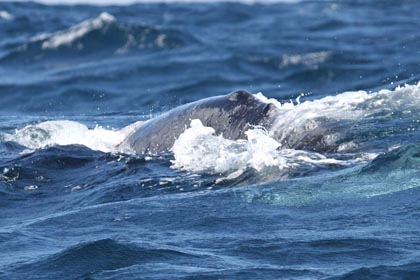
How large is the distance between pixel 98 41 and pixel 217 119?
20.2 m

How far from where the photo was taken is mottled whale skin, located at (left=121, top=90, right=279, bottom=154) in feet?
44.8

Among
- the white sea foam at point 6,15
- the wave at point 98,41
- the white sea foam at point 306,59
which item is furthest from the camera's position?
the white sea foam at point 6,15

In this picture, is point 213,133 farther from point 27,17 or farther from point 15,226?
point 27,17

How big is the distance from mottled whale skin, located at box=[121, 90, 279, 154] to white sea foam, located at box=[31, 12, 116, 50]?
19060 millimetres

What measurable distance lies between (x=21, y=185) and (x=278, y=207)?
3.68 m

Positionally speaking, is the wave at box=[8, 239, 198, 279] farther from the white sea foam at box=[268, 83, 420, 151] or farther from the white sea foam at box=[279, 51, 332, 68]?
the white sea foam at box=[279, 51, 332, 68]

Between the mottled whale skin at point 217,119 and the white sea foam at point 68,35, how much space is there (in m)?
19.1

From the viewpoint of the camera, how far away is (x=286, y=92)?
953 inches

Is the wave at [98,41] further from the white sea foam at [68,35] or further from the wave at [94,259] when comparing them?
the wave at [94,259]

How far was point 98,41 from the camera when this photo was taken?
3369 cm

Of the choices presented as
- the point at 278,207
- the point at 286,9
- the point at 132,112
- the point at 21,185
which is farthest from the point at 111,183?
the point at 286,9

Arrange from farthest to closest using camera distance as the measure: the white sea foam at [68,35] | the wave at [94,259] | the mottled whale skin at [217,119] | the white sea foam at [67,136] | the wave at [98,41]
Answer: the white sea foam at [68,35] < the wave at [98,41] < the white sea foam at [67,136] < the mottled whale skin at [217,119] < the wave at [94,259]

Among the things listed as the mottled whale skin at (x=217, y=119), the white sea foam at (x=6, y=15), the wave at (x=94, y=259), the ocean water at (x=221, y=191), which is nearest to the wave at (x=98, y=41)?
the white sea foam at (x=6, y=15)

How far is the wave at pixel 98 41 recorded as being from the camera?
106ft
